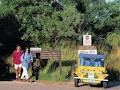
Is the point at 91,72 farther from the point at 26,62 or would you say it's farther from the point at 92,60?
the point at 26,62

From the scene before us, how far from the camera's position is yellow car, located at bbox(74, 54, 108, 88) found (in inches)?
945

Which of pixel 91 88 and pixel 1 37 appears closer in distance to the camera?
pixel 91 88

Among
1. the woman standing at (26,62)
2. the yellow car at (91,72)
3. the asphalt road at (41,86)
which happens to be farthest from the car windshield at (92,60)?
the woman standing at (26,62)

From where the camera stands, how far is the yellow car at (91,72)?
24000 millimetres

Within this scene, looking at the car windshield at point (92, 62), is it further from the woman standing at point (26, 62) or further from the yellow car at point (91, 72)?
the woman standing at point (26, 62)

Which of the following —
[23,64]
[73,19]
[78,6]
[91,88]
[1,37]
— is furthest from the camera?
[78,6]

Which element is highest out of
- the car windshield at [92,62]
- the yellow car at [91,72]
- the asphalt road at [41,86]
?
the car windshield at [92,62]

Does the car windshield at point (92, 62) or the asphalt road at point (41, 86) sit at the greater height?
the car windshield at point (92, 62)

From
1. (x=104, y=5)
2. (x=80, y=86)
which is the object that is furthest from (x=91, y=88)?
(x=104, y=5)

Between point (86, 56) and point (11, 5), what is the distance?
8.52m

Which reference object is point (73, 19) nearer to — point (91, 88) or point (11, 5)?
point (11, 5)

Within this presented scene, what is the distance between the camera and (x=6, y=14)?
31.6 metres

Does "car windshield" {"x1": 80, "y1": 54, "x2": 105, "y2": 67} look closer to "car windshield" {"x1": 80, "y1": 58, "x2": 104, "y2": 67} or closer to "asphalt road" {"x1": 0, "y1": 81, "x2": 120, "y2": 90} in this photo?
"car windshield" {"x1": 80, "y1": 58, "x2": 104, "y2": 67}

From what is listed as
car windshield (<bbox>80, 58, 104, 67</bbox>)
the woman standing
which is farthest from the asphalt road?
car windshield (<bbox>80, 58, 104, 67</bbox>)
